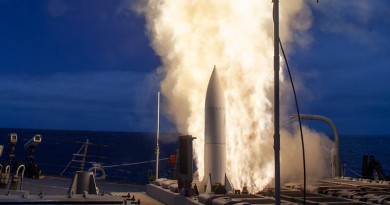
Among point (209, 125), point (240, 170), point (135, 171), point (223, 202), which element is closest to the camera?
point (223, 202)

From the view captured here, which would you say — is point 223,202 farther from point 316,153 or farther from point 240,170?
point 316,153

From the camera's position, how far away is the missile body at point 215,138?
22.0 metres

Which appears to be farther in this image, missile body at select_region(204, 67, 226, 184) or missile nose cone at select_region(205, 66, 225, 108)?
missile nose cone at select_region(205, 66, 225, 108)

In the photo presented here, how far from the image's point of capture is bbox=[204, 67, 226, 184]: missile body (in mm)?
21953

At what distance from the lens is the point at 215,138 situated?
2206 cm

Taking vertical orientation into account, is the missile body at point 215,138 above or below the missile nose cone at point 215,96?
below

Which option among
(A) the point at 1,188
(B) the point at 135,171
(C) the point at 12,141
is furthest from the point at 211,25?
(B) the point at 135,171

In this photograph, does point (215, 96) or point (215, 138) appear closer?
point (215, 138)

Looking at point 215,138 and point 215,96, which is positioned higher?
point 215,96

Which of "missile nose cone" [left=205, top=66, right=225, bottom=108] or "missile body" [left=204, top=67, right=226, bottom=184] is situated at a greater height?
"missile nose cone" [left=205, top=66, right=225, bottom=108]

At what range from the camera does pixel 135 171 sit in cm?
8456

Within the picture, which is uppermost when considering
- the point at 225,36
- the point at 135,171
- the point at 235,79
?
the point at 225,36

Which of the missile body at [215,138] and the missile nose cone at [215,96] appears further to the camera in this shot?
the missile nose cone at [215,96]

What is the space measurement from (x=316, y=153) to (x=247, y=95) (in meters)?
11.8
